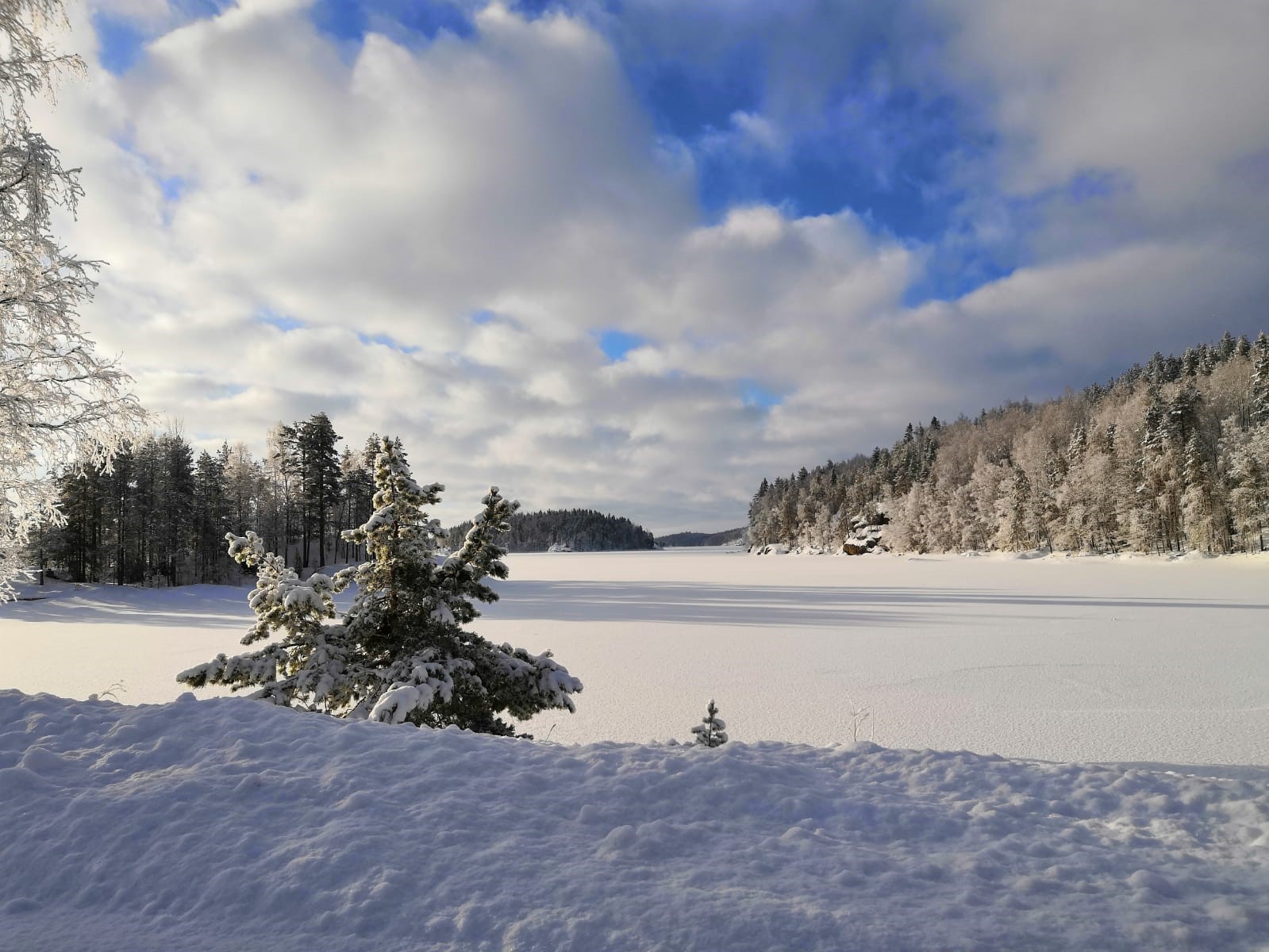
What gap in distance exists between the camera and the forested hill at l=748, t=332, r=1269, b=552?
130 feet

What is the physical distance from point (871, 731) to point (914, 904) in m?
6.73

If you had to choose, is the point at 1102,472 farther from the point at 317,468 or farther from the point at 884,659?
the point at 317,468

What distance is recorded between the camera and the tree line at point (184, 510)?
137 ft

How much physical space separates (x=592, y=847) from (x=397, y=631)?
16.6ft

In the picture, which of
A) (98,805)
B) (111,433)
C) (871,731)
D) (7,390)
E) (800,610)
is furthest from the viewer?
(800,610)

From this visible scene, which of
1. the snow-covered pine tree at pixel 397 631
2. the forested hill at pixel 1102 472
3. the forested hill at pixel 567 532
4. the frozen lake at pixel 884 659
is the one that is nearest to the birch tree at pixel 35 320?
the snow-covered pine tree at pixel 397 631

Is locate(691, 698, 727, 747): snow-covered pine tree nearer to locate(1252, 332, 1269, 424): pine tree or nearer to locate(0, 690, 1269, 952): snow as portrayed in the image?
locate(0, 690, 1269, 952): snow

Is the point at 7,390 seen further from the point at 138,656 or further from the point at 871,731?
the point at 138,656

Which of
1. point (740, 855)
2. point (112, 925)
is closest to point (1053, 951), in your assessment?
point (740, 855)

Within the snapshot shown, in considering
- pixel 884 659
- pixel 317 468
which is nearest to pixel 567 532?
pixel 317 468

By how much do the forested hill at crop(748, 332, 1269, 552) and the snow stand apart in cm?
4667

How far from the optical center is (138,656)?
17.0 metres

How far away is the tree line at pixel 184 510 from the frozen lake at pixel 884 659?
31.4 ft

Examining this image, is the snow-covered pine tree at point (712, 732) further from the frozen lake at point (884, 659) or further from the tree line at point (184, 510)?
the tree line at point (184, 510)
